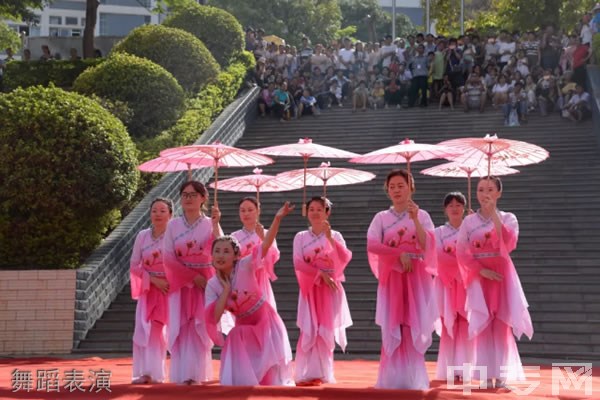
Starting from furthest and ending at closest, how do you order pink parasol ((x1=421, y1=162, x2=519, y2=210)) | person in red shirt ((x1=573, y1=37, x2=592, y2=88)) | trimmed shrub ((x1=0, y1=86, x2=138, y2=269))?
1. person in red shirt ((x1=573, y1=37, x2=592, y2=88))
2. trimmed shrub ((x1=0, y1=86, x2=138, y2=269))
3. pink parasol ((x1=421, y1=162, x2=519, y2=210))

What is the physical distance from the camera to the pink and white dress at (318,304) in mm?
11648

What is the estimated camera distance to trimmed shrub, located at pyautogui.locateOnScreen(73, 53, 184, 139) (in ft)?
71.0

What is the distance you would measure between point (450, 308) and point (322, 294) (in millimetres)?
1326

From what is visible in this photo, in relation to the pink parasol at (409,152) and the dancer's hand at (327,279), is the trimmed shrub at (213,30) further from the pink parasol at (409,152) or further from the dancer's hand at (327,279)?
the pink parasol at (409,152)

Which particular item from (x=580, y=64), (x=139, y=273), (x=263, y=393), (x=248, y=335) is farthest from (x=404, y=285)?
(x=580, y=64)

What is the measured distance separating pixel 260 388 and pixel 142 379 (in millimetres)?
2656

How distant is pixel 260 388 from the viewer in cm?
872

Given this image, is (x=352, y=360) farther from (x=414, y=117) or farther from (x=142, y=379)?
(x=414, y=117)

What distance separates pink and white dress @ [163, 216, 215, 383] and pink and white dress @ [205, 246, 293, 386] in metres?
0.86

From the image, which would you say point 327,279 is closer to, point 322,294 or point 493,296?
point 322,294

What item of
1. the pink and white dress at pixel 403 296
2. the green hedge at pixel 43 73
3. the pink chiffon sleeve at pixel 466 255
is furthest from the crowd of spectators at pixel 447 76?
the pink and white dress at pixel 403 296

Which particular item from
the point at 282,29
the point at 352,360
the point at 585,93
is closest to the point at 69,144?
the point at 352,360

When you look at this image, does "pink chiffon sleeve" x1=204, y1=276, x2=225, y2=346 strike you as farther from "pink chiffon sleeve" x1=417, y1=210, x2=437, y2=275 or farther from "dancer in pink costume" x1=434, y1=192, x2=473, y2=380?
"dancer in pink costume" x1=434, y1=192, x2=473, y2=380

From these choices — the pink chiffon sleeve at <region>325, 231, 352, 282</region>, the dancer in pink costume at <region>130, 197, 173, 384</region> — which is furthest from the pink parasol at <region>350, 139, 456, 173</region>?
the dancer in pink costume at <region>130, 197, 173, 384</region>
